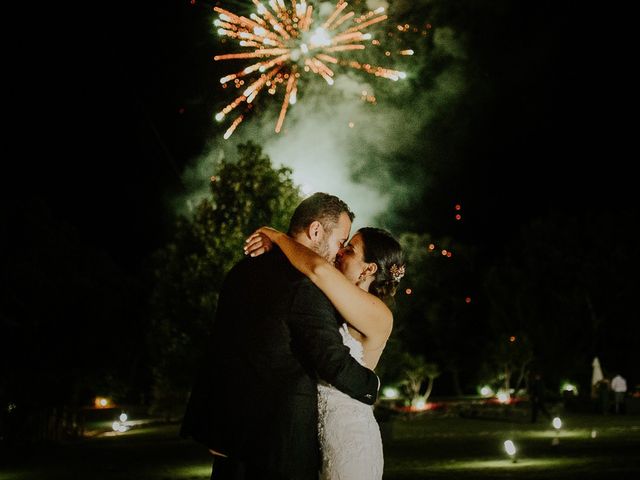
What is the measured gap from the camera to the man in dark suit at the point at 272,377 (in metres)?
4.15

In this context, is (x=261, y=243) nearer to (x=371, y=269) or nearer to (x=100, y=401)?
(x=371, y=269)

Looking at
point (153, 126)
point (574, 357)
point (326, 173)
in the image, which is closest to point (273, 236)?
point (326, 173)

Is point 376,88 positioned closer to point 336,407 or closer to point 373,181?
point 373,181

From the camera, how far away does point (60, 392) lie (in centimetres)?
2636

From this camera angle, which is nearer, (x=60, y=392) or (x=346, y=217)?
(x=346, y=217)

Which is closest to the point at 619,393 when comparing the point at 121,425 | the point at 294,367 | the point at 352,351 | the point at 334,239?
the point at 121,425

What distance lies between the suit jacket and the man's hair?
318mm

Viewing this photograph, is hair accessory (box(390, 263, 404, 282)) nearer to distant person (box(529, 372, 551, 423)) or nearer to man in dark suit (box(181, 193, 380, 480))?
man in dark suit (box(181, 193, 380, 480))

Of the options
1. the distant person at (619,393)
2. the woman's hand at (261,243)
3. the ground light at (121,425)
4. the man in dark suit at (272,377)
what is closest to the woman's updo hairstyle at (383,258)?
the woman's hand at (261,243)

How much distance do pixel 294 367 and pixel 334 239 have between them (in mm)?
705

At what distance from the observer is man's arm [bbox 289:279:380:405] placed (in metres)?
4.12

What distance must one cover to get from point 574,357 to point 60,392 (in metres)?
32.0

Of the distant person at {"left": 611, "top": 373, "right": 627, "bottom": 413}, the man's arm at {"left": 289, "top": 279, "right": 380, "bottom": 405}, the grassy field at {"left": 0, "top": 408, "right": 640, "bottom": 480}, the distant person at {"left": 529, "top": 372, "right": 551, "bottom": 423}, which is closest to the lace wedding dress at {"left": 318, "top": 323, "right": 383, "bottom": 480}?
the man's arm at {"left": 289, "top": 279, "right": 380, "bottom": 405}

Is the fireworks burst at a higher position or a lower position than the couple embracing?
higher
